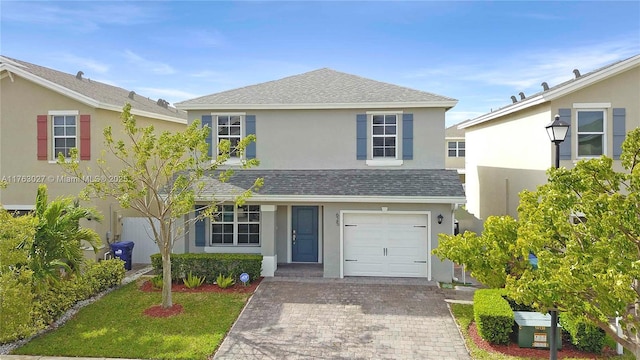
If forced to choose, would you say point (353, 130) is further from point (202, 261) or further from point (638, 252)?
point (638, 252)

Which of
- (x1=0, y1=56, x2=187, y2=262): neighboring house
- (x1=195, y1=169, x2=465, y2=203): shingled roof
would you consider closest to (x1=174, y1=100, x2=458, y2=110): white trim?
(x1=195, y1=169, x2=465, y2=203): shingled roof

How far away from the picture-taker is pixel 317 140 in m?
15.1

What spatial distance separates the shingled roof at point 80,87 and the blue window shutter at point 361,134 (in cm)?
945

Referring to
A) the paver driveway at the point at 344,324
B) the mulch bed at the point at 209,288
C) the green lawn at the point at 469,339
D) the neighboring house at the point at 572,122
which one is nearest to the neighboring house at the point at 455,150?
the neighboring house at the point at 572,122

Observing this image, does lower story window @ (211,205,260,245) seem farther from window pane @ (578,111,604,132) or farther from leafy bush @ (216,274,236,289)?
window pane @ (578,111,604,132)

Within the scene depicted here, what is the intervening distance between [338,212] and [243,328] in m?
5.39

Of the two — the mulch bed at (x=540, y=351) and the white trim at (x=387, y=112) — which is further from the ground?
the white trim at (x=387, y=112)

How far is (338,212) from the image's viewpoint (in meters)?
13.9

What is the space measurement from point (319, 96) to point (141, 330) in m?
9.79

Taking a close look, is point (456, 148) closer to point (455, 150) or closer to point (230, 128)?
point (455, 150)

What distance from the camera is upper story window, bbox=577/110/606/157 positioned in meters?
13.5

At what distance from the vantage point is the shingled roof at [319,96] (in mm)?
14539

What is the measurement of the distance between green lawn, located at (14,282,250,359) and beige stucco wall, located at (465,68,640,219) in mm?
11661

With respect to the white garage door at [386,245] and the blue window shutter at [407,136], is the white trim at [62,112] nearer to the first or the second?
the white garage door at [386,245]
